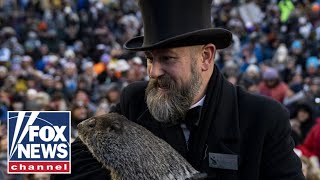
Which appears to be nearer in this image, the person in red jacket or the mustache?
the mustache

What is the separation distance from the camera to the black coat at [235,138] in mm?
3361

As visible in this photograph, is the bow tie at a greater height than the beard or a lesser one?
lesser

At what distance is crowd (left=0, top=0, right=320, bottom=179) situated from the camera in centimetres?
1140

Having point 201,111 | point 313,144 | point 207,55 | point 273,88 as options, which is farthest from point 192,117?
point 273,88

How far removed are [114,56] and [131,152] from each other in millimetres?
18193

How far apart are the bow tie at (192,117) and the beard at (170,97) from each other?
0.05 meters

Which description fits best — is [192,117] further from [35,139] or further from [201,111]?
[35,139]

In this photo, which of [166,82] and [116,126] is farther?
[166,82]

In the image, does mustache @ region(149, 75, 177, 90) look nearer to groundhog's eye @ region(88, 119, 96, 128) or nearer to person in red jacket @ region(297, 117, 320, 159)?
groundhog's eye @ region(88, 119, 96, 128)

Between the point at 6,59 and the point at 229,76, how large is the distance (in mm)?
8225

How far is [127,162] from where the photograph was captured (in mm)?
2971

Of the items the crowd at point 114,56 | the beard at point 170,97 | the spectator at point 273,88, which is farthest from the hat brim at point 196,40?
the spectator at point 273,88

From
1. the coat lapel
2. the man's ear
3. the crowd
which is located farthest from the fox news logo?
the crowd

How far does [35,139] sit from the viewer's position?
9.42 feet
